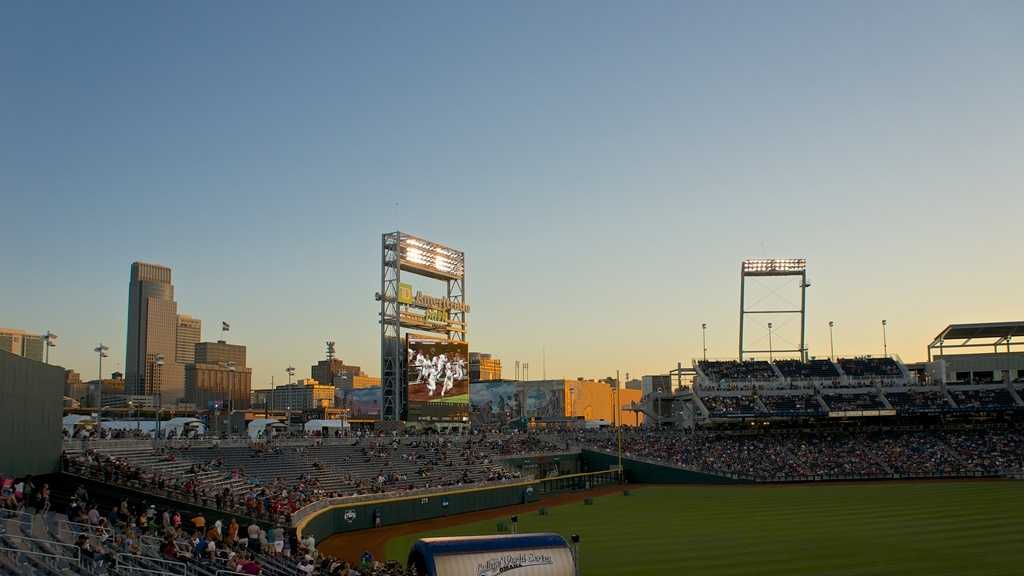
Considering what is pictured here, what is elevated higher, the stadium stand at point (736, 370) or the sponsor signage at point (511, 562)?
the stadium stand at point (736, 370)

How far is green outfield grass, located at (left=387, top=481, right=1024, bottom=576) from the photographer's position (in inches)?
1123

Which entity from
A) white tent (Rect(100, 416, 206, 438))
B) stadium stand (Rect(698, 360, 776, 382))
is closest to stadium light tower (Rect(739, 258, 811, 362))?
stadium stand (Rect(698, 360, 776, 382))

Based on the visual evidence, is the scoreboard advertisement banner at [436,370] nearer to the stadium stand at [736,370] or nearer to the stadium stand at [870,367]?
the stadium stand at [736,370]

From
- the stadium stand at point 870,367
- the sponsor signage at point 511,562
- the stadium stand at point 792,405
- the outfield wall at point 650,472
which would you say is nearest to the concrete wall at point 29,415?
the sponsor signage at point 511,562

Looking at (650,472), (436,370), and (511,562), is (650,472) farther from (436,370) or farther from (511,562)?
(511,562)

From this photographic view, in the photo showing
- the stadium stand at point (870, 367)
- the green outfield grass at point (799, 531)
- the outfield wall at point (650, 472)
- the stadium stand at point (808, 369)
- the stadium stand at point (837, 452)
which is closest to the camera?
the green outfield grass at point (799, 531)

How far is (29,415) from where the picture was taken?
2973cm

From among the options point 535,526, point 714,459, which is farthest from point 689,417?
point 535,526

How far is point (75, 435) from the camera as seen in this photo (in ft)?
137

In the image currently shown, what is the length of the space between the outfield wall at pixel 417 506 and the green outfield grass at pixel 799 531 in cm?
375

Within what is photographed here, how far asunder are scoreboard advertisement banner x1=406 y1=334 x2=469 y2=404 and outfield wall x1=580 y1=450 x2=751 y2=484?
12.1 m

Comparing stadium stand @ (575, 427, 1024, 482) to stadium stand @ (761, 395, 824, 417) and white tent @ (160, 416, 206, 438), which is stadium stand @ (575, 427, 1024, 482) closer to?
stadium stand @ (761, 395, 824, 417)

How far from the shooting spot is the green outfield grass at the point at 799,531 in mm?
28516

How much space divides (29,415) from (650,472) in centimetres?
5075
